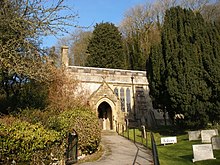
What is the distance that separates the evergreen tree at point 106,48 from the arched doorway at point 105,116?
12929mm

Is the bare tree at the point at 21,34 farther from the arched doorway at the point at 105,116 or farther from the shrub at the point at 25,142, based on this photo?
the arched doorway at the point at 105,116

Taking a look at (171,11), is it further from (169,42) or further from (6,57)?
(6,57)

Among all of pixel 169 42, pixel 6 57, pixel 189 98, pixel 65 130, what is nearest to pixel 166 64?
pixel 169 42

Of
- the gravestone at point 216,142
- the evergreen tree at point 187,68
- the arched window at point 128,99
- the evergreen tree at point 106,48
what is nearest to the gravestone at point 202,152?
the gravestone at point 216,142

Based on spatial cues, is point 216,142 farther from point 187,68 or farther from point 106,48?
point 106,48

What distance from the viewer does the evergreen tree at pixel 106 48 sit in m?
38.7

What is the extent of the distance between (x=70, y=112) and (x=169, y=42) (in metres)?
10.1

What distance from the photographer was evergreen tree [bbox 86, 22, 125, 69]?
127ft

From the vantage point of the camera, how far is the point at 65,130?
1012cm

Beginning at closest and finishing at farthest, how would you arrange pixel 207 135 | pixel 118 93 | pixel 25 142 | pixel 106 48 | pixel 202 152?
1. pixel 25 142
2. pixel 202 152
3. pixel 207 135
4. pixel 118 93
5. pixel 106 48

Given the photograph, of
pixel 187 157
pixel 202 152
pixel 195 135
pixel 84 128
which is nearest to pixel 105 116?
pixel 195 135

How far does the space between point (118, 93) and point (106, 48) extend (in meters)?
14.0

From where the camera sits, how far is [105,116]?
25.9m

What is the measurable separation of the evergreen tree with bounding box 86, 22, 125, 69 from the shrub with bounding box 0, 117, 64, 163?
97.4ft
